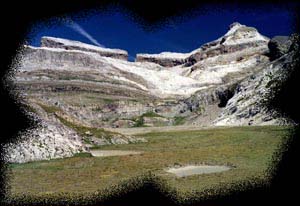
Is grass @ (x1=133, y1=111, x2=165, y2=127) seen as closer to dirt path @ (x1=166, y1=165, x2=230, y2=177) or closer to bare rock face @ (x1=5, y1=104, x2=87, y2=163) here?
bare rock face @ (x1=5, y1=104, x2=87, y2=163)

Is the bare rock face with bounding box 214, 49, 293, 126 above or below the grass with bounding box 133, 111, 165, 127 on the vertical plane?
above

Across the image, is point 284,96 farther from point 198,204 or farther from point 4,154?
point 4,154

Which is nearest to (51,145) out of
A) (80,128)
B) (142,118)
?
(80,128)

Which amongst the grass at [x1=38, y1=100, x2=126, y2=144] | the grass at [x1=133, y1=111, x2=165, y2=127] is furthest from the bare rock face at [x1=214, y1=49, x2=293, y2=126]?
the grass at [x1=133, y1=111, x2=165, y2=127]

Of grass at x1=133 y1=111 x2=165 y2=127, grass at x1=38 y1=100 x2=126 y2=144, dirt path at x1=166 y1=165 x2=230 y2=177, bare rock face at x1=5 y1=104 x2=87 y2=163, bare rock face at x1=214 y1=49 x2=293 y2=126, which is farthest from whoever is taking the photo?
grass at x1=133 y1=111 x2=165 y2=127

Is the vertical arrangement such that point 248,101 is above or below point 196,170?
below

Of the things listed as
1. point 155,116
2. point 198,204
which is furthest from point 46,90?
point 198,204

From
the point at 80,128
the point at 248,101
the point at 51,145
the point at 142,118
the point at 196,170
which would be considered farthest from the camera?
the point at 142,118

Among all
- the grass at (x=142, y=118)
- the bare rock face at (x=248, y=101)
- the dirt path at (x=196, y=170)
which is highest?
the dirt path at (x=196, y=170)

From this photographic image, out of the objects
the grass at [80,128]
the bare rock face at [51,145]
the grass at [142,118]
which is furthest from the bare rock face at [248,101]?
the bare rock face at [51,145]

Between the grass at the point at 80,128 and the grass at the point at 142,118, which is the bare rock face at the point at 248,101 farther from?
the grass at the point at 142,118

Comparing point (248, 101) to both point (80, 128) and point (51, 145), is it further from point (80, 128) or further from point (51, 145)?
point (51, 145)

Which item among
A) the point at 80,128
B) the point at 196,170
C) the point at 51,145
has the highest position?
the point at 196,170

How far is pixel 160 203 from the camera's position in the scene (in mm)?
3939
